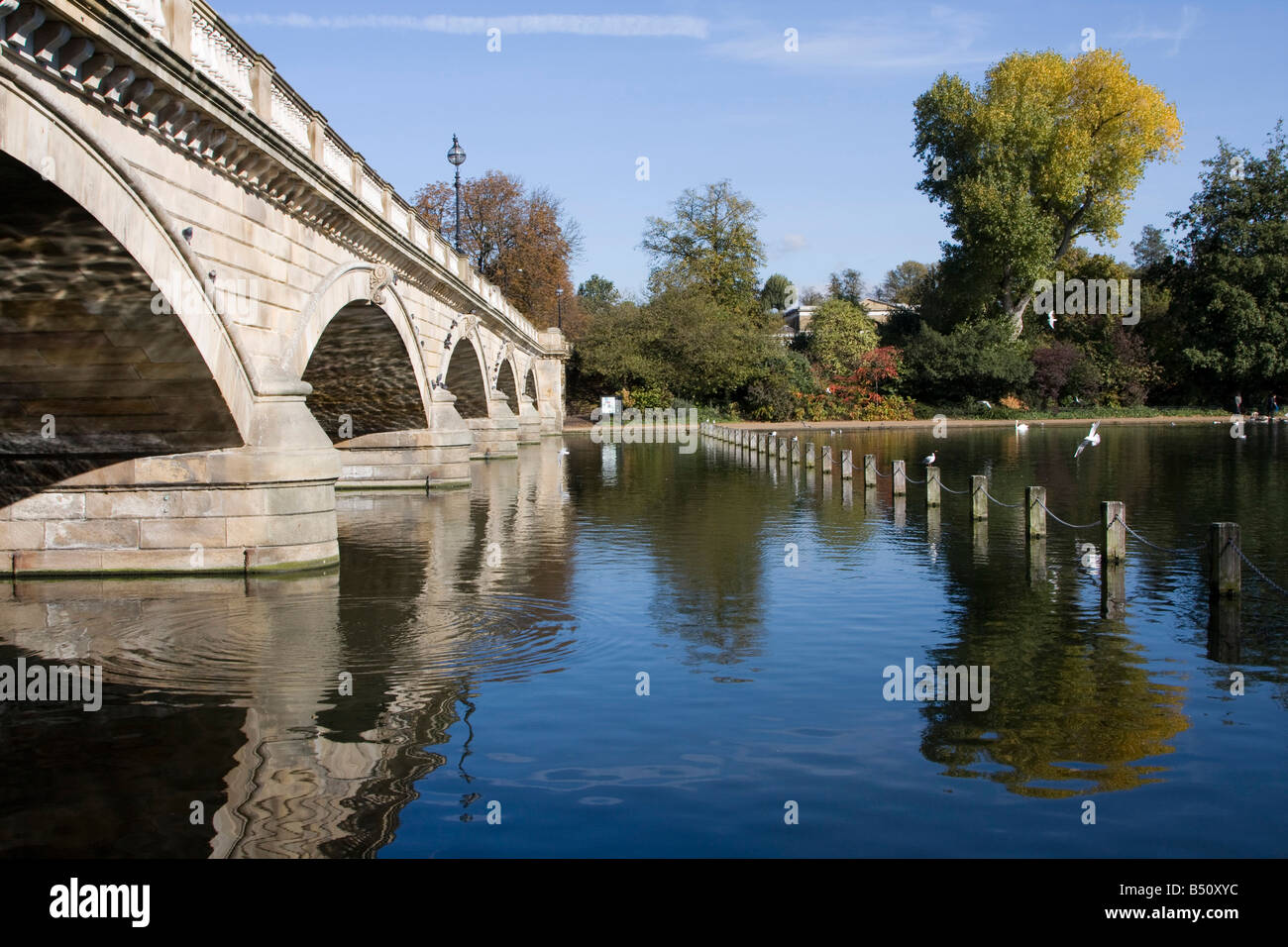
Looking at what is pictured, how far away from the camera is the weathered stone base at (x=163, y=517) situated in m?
14.1

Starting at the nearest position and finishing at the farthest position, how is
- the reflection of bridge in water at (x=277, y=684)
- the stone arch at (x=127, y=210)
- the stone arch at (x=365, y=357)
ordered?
1. the reflection of bridge in water at (x=277, y=684)
2. the stone arch at (x=127, y=210)
3. the stone arch at (x=365, y=357)

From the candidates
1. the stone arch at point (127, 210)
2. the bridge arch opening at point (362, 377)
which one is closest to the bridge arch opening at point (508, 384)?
the bridge arch opening at point (362, 377)

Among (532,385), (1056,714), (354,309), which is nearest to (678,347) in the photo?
(532,385)

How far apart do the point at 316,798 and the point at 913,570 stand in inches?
366

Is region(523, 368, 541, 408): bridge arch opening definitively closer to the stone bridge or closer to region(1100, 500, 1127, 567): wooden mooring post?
the stone bridge

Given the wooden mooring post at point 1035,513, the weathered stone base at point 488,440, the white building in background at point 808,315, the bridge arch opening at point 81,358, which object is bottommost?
the wooden mooring post at point 1035,513

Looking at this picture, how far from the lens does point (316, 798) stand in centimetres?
668

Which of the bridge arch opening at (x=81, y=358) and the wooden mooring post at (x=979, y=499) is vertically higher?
the bridge arch opening at (x=81, y=358)

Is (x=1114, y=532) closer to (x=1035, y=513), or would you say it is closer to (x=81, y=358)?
(x=1035, y=513)

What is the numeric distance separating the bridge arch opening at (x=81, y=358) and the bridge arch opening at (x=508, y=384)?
3030cm

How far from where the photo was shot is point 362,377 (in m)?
26.0

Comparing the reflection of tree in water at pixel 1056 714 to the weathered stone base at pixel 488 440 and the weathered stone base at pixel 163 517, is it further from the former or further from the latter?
the weathered stone base at pixel 488 440

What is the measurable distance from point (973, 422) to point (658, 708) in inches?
2278

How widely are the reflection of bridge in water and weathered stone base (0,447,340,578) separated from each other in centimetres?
33
